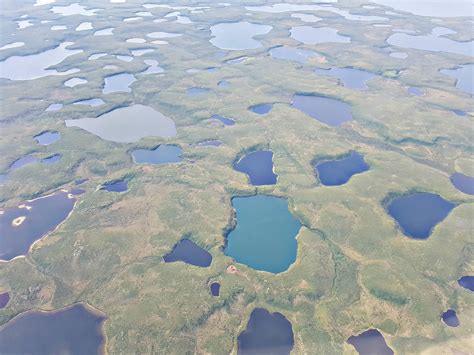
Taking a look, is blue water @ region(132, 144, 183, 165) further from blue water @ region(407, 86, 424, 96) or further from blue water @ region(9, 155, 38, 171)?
blue water @ region(407, 86, 424, 96)

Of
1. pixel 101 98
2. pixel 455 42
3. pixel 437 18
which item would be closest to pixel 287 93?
pixel 101 98

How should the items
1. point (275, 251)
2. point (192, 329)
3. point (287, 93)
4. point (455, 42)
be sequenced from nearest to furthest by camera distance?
point (192, 329) < point (275, 251) < point (287, 93) < point (455, 42)

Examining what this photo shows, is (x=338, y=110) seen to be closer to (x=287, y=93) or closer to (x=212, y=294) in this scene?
(x=287, y=93)

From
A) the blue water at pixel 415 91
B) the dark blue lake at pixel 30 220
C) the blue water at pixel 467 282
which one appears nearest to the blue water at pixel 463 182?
the blue water at pixel 467 282

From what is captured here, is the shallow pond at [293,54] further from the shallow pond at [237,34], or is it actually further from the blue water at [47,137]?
the blue water at [47,137]

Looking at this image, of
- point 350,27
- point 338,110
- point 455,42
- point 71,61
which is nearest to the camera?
point 338,110

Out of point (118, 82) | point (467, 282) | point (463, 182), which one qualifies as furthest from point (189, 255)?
point (118, 82)

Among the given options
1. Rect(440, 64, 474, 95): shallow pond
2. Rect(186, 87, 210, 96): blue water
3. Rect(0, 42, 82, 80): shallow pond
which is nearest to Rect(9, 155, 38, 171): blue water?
Rect(186, 87, 210, 96): blue water
